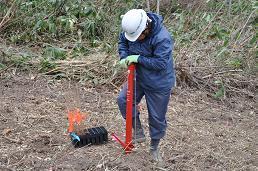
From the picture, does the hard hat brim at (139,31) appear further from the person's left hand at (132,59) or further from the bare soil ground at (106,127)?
the bare soil ground at (106,127)

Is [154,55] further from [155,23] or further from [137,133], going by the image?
[137,133]

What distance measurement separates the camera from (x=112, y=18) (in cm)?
659

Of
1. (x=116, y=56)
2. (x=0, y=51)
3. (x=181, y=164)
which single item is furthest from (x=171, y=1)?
(x=181, y=164)

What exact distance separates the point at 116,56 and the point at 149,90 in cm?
218

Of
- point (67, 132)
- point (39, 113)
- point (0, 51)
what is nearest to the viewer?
point (67, 132)

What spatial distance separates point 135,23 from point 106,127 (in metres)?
1.35

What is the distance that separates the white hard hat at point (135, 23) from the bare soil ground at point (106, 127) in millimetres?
1004

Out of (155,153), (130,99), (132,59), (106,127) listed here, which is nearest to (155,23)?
(132,59)

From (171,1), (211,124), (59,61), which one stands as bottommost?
(211,124)

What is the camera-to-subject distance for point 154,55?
3.17 metres

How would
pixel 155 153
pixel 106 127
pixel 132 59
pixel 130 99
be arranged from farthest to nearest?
pixel 106 127 → pixel 155 153 → pixel 130 99 → pixel 132 59

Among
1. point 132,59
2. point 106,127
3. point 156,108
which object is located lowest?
point 106,127

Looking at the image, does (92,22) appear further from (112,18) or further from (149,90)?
(149,90)

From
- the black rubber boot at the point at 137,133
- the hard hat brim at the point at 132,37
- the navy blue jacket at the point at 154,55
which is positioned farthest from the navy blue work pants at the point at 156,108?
the hard hat brim at the point at 132,37
